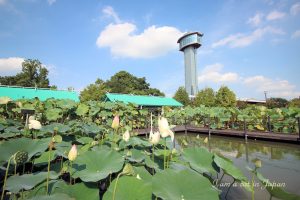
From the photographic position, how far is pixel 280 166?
530 cm

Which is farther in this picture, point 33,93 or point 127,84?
→ point 127,84

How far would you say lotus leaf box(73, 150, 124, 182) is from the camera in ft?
4.69

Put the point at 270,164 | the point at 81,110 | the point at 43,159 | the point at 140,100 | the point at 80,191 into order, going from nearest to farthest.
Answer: the point at 80,191
the point at 43,159
the point at 81,110
the point at 270,164
the point at 140,100

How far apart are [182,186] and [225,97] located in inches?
950

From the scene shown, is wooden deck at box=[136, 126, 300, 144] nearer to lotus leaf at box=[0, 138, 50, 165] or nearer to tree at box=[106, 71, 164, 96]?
lotus leaf at box=[0, 138, 50, 165]

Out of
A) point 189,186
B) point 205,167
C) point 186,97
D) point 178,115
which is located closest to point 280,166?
point 205,167

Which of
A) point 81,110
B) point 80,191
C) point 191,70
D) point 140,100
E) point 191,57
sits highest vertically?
point 191,57

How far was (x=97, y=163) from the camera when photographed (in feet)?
5.05

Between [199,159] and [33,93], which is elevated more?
[33,93]

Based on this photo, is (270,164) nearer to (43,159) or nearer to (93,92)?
(43,159)

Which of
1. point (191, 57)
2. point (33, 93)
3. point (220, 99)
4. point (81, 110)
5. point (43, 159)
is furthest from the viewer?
point (191, 57)

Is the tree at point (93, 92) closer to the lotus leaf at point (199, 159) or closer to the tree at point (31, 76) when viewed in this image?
the tree at point (31, 76)

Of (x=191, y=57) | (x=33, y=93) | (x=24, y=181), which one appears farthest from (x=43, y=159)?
(x=191, y=57)

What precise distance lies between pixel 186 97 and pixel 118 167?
106 feet
